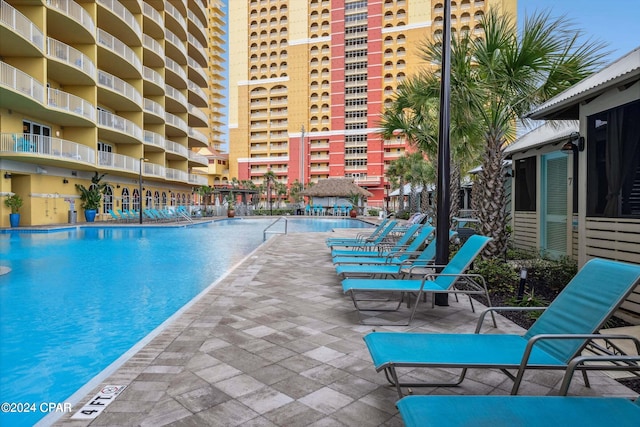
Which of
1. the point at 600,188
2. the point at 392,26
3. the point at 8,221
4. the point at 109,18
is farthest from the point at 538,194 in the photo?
the point at 392,26

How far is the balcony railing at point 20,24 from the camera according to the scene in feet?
51.9

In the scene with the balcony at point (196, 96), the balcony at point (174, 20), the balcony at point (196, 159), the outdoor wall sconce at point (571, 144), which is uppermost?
the balcony at point (174, 20)

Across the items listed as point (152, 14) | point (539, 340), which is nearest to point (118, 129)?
point (152, 14)

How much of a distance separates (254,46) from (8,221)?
64.9 m

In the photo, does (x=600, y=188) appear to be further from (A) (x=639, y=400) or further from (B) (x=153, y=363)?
(B) (x=153, y=363)

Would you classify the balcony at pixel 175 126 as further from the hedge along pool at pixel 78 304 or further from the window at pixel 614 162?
the window at pixel 614 162

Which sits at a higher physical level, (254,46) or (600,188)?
(254,46)

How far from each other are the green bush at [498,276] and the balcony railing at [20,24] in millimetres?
20301

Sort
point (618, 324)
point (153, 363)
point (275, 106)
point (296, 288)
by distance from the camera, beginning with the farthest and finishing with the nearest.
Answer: point (275, 106) → point (296, 288) → point (618, 324) → point (153, 363)

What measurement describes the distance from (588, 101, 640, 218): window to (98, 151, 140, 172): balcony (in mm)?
24872

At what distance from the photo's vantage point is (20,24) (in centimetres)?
1692

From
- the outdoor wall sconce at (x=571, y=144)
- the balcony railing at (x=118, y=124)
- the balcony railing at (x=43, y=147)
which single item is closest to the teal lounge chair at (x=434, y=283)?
the outdoor wall sconce at (x=571, y=144)

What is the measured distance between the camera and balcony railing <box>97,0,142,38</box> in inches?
941

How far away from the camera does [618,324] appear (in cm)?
428
